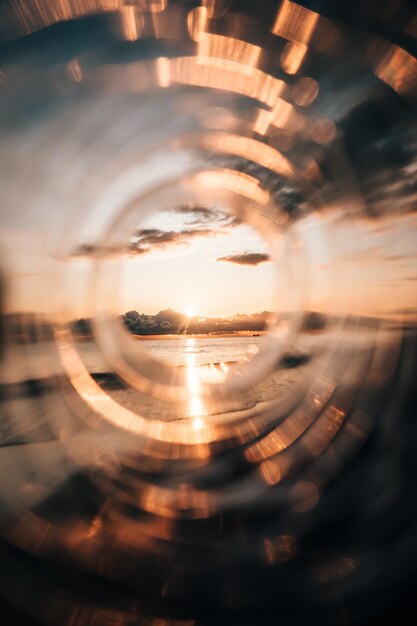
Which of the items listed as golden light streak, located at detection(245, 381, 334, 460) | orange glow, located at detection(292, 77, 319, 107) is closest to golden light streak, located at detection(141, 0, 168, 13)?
orange glow, located at detection(292, 77, 319, 107)

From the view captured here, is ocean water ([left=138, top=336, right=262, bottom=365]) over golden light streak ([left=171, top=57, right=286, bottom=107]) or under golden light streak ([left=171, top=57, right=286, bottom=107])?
under

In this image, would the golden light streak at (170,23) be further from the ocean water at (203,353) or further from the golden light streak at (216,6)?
the ocean water at (203,353)

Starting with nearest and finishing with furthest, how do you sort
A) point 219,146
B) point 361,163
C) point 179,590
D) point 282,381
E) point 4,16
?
point 179,590, point 4,16, point 361,163, point 219,146, point 282,381

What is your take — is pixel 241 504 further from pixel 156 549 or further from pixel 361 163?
pixel 361 163

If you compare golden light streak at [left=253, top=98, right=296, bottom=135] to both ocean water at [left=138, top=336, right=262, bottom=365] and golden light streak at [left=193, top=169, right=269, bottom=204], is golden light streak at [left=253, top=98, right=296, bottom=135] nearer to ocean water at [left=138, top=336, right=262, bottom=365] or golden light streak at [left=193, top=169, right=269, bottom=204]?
golden light streak at [left=193, top=169, right=269, bottom=204]

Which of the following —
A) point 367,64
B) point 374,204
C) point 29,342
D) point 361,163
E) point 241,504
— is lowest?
point 241,504

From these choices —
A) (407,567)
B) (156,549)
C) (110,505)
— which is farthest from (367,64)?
(110,505)

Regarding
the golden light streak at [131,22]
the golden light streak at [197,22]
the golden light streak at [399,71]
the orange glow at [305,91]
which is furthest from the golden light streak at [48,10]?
the golden light streak at [399,71]
